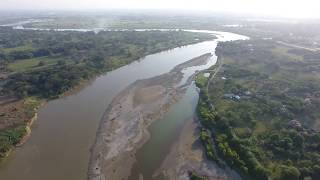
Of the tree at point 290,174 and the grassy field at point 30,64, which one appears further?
the grassy field at point 30,64

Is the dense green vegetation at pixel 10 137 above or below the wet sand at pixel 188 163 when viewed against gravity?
below

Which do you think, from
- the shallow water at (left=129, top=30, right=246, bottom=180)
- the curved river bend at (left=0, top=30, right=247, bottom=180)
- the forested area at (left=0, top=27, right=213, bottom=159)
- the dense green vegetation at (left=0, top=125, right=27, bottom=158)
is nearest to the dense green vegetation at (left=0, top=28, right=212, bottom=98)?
the forested area at (left=0, top=27, right=213, bottom=159)

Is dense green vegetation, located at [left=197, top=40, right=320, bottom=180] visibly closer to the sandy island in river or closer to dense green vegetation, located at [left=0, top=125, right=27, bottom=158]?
the sandy island in river

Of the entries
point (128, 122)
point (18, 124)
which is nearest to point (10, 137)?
point (18, 124)

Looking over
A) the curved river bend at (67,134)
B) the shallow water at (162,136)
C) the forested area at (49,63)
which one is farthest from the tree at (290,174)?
the forested area at (49,63)

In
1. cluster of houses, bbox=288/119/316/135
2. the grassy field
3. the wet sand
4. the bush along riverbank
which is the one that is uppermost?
cluster of houses, bbox=288/119/316/135

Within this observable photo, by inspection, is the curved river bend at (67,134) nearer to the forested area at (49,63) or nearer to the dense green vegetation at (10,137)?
the dense green vegetation at (10,137)

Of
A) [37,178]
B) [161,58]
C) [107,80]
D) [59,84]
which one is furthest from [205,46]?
[37,178]
